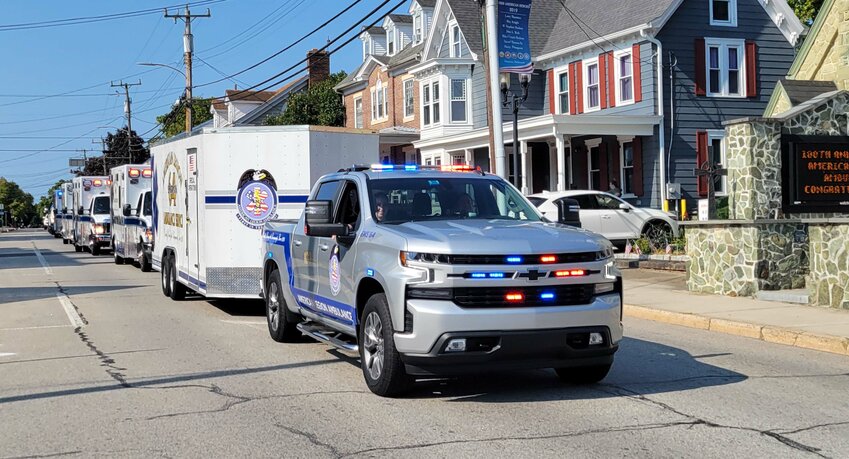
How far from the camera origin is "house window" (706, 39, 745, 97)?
107 feet

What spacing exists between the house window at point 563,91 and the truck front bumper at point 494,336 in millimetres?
29045

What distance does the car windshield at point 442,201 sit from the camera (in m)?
8.95

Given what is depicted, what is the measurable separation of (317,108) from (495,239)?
151 ft

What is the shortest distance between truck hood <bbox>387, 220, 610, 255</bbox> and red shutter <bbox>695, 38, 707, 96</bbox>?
83.4 ft

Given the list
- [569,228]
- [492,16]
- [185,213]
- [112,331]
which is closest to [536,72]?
[492,16]

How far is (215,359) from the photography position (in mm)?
10547

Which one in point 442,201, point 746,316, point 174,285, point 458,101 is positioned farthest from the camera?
point 458,101

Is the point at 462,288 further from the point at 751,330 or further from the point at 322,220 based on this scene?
the point at 751,330

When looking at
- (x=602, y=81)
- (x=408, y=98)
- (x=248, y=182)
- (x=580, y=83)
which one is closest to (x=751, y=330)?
(x=248, y=182)

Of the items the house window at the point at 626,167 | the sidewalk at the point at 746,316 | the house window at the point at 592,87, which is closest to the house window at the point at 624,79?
the house window at the point at 592,87

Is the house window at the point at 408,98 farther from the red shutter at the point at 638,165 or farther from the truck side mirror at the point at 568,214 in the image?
the truck side mirror at the point at 568,214

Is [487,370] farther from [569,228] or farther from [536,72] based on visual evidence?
[536,72]

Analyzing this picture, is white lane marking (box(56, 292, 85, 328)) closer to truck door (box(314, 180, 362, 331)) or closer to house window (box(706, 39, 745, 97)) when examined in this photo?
truck door (box(314, 180, 362, 331))

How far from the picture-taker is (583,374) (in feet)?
28.0
